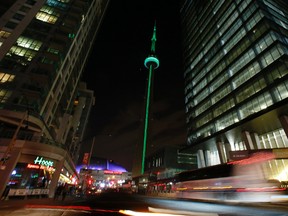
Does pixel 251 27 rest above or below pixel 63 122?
above

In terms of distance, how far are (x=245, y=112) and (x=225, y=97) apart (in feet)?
26.1

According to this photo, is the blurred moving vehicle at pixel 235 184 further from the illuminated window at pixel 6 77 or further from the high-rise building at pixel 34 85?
the illuminated window at pixel 6 77

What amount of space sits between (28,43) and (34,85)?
11.8 meters

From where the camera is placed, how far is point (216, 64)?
183ft

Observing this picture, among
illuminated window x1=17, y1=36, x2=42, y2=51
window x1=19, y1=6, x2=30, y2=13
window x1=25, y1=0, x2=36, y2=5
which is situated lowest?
illuminated window x1=17, y1=36, x2=42, y2=51

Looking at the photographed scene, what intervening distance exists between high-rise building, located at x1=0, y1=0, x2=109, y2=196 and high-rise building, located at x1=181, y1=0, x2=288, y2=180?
33.3m

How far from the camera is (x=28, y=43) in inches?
1601

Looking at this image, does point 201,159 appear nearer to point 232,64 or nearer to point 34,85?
point 232,64

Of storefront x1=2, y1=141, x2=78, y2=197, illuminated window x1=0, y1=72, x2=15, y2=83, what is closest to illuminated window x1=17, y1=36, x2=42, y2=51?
illuminated window x1=0, y1=72, x2=15, y2=83

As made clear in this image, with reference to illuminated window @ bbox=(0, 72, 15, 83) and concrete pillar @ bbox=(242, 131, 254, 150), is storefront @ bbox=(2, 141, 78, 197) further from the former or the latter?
concrete pillar @ bbox=(242, 131, 254, 150)

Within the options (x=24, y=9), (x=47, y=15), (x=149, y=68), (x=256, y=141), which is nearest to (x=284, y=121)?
(x=256, y=141)

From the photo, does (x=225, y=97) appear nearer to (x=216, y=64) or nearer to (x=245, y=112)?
(x=245, y=112)

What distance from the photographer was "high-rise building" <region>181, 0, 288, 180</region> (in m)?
36.2

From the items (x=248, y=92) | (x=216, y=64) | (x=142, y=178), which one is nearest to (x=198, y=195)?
(x=248, y=92)
